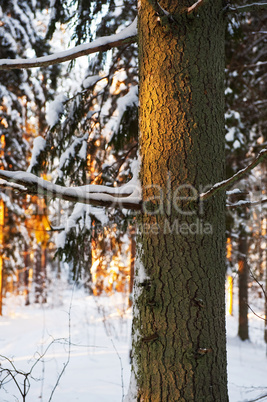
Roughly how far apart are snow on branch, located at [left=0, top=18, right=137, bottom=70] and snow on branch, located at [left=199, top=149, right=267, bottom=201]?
1481mm

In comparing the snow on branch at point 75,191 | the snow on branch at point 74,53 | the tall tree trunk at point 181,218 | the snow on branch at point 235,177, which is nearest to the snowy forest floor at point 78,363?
the tall tree trunk at point 181,218

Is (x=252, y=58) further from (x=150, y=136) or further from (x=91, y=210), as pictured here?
(x=150, y=136)

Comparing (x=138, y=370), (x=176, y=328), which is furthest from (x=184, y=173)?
(x=138, y=370)

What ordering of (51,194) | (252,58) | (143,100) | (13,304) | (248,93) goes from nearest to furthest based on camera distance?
(51,194) → (143,100) → (252,58) → (248,93) → (13,304)

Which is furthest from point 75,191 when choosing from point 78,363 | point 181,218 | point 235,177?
point 78,363

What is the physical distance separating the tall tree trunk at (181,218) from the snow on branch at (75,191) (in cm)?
12

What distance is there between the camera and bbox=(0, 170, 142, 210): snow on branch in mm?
1716

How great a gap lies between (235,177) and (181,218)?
19.2 inches

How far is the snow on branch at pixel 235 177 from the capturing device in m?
1.44

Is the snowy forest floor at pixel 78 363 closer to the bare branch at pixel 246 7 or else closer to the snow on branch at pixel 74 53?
the snow on branch at pixel 74 53

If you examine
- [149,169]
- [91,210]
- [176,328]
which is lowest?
[176,328]

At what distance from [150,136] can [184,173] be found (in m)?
0.36

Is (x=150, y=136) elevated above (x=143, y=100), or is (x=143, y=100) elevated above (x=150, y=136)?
(x=143, y=100)

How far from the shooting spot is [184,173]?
190 centimetres
